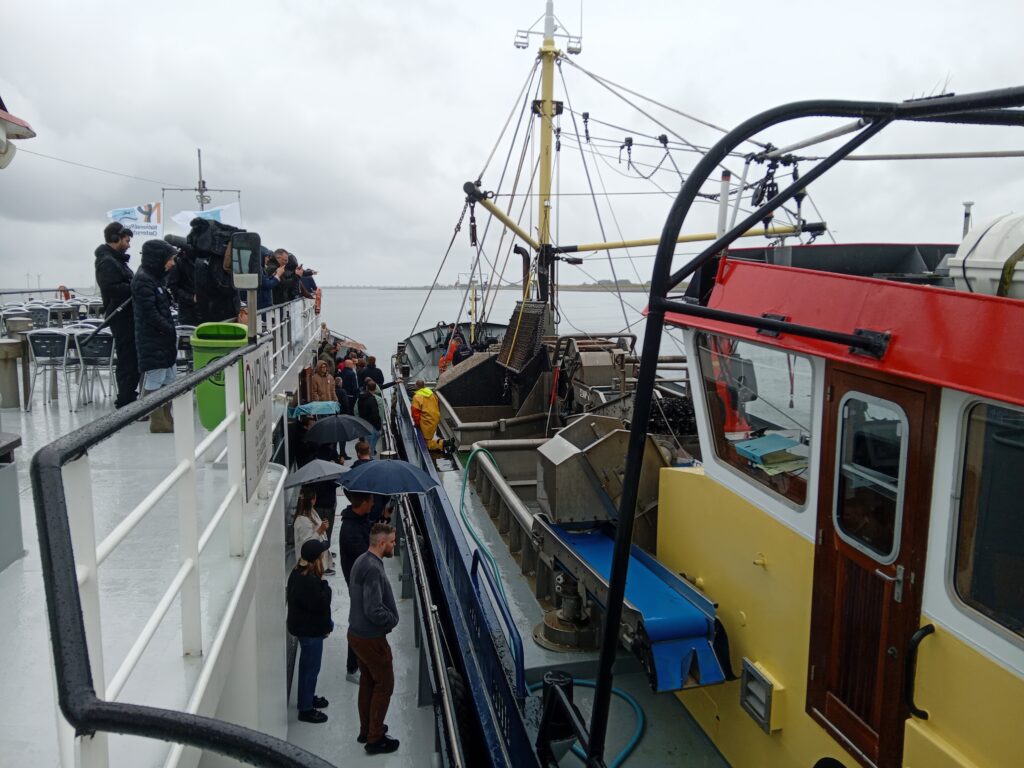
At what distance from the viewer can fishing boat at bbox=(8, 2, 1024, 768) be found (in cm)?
213

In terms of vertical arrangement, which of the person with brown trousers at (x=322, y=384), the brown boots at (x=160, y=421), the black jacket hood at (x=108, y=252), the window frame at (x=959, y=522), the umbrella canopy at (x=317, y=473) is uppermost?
the black jacket hood at (x=108, y=252)

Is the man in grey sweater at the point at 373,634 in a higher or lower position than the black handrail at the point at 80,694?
lower

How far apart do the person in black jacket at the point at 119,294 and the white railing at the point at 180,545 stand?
8.44 ft

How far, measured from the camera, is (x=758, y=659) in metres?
3.58

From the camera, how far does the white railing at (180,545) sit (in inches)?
65.9

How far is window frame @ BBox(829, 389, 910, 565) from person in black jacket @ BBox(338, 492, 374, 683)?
4324 mm

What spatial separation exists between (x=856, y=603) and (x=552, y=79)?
13.8 m

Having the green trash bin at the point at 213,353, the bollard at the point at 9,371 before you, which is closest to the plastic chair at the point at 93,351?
the bollard at the point at 9,371

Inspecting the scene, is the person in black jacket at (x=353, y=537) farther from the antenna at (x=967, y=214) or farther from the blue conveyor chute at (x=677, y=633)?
the antenna at (x=967, y=214)

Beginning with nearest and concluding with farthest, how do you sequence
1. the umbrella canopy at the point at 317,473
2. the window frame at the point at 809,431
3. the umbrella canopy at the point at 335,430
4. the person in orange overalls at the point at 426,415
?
the window frame at the point at 809,431 < the umbrella canopy at the point at 317,473 < the umbrella canopy at the point at 335,430 < the person in orange overalls at the point at 426,415

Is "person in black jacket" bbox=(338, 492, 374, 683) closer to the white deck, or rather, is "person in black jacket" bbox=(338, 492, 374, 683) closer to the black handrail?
the white deck

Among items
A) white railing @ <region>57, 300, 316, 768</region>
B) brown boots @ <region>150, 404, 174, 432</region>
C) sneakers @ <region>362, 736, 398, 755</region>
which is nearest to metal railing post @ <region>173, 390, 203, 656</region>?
white railing @ <region>57, 300, 316, 768</region>

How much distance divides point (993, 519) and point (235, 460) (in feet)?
10.2

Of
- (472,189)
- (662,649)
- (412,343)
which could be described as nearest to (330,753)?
(662,649)
